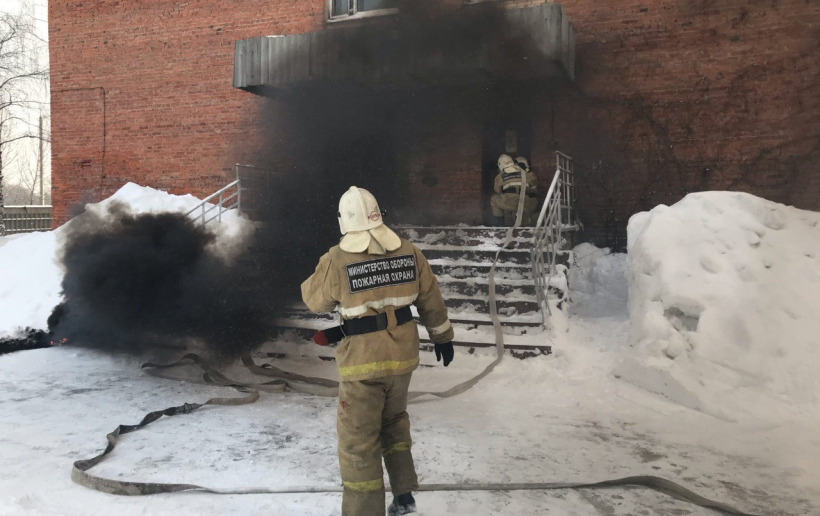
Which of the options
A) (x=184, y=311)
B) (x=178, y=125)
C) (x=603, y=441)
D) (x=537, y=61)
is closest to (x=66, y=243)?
(x=184, y=311)

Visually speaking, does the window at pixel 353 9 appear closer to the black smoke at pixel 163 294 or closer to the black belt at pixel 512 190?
the black belt at pixel 512 190

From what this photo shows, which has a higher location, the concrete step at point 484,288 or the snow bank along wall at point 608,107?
the snow bank along wall at point 608,107

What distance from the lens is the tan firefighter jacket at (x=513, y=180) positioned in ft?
31.3

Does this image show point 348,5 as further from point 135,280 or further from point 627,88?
point 135,280

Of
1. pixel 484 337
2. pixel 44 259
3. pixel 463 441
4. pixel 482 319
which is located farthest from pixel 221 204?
pixel 463 441

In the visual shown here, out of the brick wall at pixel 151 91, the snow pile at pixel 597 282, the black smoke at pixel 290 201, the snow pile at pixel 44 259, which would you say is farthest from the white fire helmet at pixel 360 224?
the brick wall at pixel 151 91

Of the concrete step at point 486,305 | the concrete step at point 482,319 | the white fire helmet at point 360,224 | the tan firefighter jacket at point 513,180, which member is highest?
the tan firefighter jacket at point 513,180

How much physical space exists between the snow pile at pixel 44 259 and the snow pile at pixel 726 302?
5.70 meters

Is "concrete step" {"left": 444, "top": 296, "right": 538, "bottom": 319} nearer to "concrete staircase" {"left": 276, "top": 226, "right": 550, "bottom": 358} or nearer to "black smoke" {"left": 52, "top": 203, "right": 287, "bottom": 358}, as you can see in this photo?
"concrete staircase" {"left": 276, "top": 226, "right": 550, "bottom": 358}

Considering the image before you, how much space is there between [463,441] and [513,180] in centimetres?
564

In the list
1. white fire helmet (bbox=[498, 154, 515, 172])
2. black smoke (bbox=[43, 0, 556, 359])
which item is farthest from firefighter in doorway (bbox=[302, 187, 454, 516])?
white fire helmet (bbox=[498, 154, 515, 172])

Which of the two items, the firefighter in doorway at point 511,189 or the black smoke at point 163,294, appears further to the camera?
the firefighter in doorway at point 511,189

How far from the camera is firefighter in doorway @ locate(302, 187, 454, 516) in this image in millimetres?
3246

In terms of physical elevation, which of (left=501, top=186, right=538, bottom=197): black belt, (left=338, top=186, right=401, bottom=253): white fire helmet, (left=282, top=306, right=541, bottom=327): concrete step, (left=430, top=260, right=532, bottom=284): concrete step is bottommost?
(left=282, top=306, right=541, bottom=327): concrete step
